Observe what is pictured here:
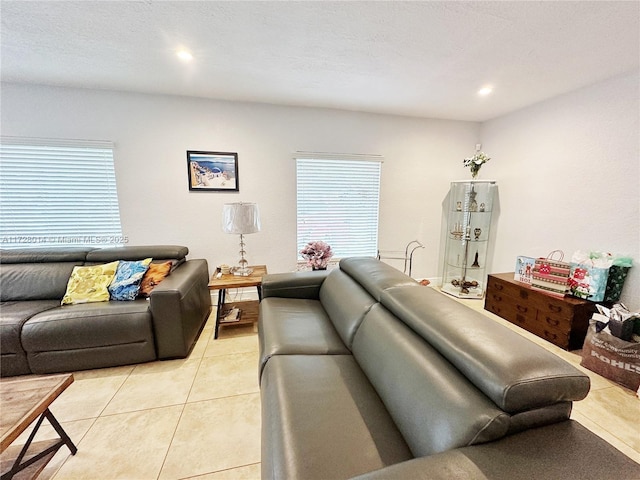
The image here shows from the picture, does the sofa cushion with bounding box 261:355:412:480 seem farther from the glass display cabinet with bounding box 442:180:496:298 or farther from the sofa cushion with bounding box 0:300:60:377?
the glass display cabinet with bounding box 442:180:496:298

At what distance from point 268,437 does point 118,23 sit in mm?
2403

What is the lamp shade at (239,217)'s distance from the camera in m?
2.40

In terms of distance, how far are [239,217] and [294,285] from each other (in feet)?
2.76

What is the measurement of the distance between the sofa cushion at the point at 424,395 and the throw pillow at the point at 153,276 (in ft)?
6.47

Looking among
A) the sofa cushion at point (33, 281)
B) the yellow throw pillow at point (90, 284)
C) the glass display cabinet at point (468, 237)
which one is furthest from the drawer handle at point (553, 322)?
the sofa cushion at point (33, 281)

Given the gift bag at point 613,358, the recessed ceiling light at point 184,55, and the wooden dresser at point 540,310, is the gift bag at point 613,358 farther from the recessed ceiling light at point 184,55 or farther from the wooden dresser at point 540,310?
the recessed ceiling light at point 184,55

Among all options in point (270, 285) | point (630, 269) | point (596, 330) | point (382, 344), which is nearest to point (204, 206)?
point (270, 285)

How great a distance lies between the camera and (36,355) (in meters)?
1.81

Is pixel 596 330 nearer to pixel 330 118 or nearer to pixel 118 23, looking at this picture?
pixel 330 118

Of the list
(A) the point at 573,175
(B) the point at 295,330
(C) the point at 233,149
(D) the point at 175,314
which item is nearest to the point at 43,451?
(D) the point at 175,314

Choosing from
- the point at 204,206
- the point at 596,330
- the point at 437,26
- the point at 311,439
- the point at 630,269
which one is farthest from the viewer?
the point at 204,206

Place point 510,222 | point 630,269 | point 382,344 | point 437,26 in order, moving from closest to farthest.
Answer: point 382,344
point 437,26
point 630,269
point 510,222

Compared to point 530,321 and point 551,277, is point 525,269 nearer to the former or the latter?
point 551,277

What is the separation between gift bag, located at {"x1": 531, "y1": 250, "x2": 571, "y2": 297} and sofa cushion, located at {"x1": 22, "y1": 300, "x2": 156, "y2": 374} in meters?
3.49
